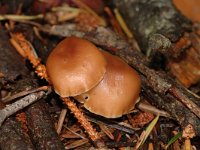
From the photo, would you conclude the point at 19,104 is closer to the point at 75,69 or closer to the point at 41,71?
the point at 41,71

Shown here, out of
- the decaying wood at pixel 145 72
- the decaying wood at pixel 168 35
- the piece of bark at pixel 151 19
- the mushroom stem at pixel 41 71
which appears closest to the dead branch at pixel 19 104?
the mushroom stem at pixel 41 71

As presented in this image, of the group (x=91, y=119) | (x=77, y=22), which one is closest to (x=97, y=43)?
(x=77, y=22)

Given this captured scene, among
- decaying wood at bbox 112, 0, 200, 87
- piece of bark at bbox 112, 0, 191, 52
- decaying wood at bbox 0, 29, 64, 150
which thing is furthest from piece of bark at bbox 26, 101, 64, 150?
piece of bark at bbox 112, 0, 191, 52

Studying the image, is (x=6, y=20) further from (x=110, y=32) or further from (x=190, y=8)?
(x=190, y=8)

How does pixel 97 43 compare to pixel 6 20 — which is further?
pixel 6 20

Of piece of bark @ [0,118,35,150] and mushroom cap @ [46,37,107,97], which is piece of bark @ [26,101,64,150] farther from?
mushroom cap @ [46,37,107,97]

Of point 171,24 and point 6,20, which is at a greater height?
point 171,24
